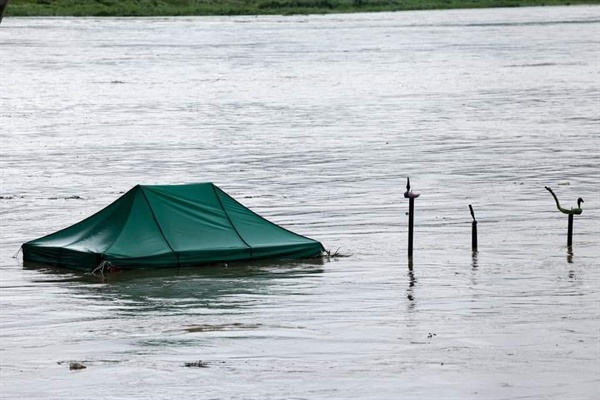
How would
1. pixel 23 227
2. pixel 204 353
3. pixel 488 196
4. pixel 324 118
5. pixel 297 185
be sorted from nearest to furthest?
pixel 204 353 < pixel 23 227 < pixel 488 196 < pixel 297 185 < pixel 324 118

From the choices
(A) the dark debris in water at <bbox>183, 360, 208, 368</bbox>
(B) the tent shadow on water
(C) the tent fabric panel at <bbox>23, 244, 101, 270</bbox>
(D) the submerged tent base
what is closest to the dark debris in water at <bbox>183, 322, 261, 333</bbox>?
(B) the tent shadow on water

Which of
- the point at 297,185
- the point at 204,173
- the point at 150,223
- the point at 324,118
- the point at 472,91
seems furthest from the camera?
the point at 472,91

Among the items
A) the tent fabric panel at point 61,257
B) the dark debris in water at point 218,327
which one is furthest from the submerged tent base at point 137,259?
the dark debris in water at point 218,327

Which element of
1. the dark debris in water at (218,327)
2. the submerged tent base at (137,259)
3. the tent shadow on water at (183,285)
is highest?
the submerged tent base at (137,259)

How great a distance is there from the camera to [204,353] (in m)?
28.1

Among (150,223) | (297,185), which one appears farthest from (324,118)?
(150,223)

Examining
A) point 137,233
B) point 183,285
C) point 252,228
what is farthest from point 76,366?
point 252,228

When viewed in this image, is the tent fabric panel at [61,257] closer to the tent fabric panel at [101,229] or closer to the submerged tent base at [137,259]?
the submerged tent base at [137,259]

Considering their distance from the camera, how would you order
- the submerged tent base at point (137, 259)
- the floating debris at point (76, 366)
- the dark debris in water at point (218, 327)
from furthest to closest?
the submerged tent base at point (137, 259), the dark debris in water at point (218, 327), the floating debris at point (76, 366)

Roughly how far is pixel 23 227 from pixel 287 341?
62.7 feet

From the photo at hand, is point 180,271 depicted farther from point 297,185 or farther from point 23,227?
point 297,185

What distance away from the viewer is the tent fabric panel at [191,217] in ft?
122

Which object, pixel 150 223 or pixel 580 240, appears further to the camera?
pixel 580 240

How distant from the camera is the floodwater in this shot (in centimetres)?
2689
